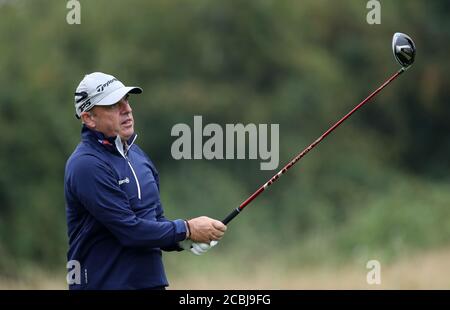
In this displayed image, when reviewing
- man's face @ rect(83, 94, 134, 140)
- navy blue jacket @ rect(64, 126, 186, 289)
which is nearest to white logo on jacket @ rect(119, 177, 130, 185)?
navy blue jacket @ rect(64, 126, 186, 289)

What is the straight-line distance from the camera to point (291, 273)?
19.5m

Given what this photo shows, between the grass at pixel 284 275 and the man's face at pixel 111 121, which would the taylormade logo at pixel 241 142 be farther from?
the man's face at pixel 111 121

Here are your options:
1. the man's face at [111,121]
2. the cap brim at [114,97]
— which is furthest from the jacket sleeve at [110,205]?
the cap brim at [114,97]

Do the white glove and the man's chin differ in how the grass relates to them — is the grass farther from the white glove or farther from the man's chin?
the man's chin

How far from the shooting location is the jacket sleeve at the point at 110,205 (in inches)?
243

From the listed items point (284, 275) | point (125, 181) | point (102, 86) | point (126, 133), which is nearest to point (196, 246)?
point (125, 181)

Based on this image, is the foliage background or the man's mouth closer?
the man's mouth

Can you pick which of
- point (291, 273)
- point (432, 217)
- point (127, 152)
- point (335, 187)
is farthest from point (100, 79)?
point (335, 187)

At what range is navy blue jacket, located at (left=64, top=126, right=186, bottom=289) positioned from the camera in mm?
6184

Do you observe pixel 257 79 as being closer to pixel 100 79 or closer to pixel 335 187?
pixel 335 187

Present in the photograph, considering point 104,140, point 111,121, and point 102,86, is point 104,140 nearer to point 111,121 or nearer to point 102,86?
point 111,121

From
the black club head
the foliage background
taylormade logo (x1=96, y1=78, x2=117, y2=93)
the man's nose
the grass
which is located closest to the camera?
taylormade logo (x1=96, y1=78, x2=117, y2=93)

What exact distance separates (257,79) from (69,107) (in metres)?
6.66

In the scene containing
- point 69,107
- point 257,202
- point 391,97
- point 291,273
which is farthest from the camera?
point 391,97
